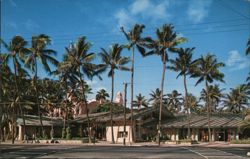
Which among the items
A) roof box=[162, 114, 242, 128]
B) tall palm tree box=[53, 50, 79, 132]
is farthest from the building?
tall palm tree box=[53, 50, 79, 132]

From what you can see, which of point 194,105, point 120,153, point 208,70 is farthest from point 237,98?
point 120,153

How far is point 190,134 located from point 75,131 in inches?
861

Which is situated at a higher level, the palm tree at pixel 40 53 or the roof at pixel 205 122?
the palm tree at pixel 40 53

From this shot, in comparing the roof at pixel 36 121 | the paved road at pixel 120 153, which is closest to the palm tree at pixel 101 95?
the roof at pixel 36 121

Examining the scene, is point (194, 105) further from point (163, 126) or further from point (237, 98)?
point (163, 126)

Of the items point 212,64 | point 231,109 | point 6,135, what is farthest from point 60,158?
point 231,109

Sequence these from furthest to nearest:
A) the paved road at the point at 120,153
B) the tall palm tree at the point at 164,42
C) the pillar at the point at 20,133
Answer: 1. the pillar at the point at 20,133
2. the tall palm tree at the point at 164,42
3. the paved road at the point at 120,153

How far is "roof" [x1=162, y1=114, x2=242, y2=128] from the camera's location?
5656 centimetres

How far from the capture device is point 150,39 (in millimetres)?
54531

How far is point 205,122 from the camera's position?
60062mm

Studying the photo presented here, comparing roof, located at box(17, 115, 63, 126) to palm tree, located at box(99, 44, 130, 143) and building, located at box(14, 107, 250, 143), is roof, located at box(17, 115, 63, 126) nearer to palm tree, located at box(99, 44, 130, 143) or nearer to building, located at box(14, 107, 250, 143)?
building, located at box(14, 107, 250, 143)

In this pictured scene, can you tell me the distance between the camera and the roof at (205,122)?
186ft

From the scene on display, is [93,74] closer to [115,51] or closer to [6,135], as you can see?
[115,51]

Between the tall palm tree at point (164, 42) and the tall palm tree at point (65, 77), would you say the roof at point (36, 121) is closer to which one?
the tall palm tree at point (65, 77)
